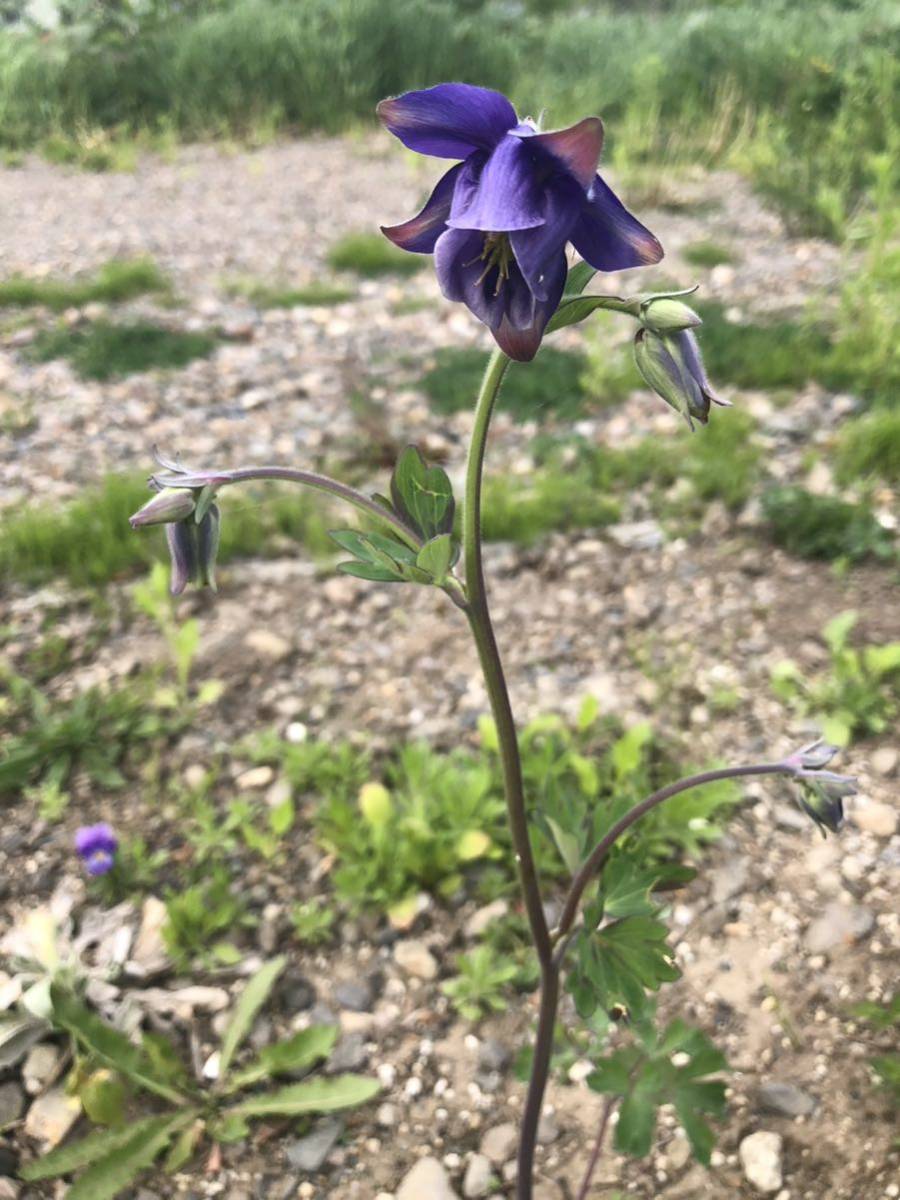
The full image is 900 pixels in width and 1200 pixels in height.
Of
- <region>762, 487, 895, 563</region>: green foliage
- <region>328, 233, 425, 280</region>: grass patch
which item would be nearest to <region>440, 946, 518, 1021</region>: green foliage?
<region>762, 487, 895, 563</region>: green foliage

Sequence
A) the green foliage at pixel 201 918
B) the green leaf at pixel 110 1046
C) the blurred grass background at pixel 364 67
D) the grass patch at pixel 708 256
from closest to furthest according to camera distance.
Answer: the green leaf at pixel 110 1046, the green foliage at pixel 201 918, the grass patch at pixel 708 256, the blurred grass background at pixel 364 67

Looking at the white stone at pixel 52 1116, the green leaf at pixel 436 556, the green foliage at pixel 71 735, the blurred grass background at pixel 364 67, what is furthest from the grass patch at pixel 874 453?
the blurred grass background at pixel 364 67

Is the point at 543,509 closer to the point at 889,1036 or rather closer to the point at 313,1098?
the point at 889,1036

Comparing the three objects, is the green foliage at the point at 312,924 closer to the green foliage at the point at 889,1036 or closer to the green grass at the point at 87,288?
the green foliage at the point at 889,1036

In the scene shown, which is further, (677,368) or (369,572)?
(369,572)

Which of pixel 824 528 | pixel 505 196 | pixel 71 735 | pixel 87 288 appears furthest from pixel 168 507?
pixel 87 288

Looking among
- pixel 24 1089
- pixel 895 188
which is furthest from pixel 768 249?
pixel 24 1089
